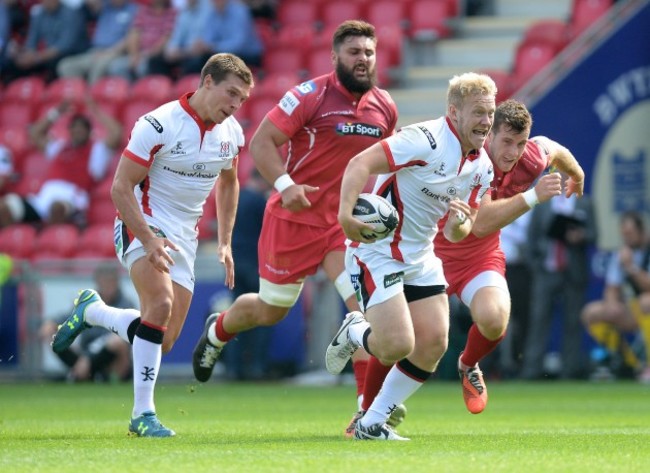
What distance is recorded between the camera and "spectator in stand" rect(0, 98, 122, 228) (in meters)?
19.8

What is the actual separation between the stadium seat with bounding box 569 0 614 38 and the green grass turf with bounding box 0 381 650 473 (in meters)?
4.96

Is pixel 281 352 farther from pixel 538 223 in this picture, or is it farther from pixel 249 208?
pixel 538 223

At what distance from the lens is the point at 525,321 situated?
17.0m

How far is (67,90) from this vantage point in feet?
72.5

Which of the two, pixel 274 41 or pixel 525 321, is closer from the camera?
pixel 525 321

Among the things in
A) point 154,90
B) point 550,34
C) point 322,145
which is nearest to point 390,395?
point 322,145

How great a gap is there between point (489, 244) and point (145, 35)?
12.9 m

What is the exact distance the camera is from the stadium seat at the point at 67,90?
71.3ft

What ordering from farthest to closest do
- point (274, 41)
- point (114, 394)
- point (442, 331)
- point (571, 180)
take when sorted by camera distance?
point (274, 41) → point (114, 394) → point (571, 180) → point (442, 331)

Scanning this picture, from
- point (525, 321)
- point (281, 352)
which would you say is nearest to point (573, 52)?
point (525, 321)

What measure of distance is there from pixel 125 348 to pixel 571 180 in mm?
8561

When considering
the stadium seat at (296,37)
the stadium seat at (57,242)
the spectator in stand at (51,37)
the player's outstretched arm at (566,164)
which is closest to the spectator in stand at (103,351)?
the stadium seat at (57,242)

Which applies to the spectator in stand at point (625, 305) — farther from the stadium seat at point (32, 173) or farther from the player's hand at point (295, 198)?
the stadium seat at point (32, 173)

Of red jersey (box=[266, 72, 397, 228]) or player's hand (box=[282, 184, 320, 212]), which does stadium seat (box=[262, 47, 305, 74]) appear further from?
player's hand (box=[282, 184, 320, 212])
